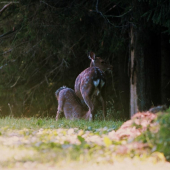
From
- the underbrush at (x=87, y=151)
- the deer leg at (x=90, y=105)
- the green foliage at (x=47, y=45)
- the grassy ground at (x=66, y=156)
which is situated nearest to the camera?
the grassy ground at (x=66, y=156)

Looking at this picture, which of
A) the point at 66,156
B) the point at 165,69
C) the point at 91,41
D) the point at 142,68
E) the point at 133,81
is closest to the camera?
the point at 66,156

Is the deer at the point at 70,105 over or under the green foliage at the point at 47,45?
under

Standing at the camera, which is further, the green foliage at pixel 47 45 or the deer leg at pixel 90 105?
the green foliage at pixel 47 45

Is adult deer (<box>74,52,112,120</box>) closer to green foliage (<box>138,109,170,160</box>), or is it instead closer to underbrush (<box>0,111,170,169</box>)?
underbrush (<box>0,111,170,169</box>)

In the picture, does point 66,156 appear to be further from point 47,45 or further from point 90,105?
point 47,45

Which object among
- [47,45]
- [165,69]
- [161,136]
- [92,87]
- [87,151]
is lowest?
[87,151]

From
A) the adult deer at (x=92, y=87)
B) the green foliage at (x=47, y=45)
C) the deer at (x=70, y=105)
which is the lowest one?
the deer at (x=70, y=105)

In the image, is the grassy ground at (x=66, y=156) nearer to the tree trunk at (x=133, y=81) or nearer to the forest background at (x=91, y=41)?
the forest background at (x=91, y=41)

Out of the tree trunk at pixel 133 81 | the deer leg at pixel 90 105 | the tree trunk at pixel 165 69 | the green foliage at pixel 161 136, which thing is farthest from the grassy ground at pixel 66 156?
the tree trunk at pixel 165 69

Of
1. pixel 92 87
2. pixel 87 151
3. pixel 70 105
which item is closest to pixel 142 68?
pixel 92 87

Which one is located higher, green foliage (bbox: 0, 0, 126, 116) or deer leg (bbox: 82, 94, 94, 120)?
green foliage (bbox: 0, 0, 126, 116)

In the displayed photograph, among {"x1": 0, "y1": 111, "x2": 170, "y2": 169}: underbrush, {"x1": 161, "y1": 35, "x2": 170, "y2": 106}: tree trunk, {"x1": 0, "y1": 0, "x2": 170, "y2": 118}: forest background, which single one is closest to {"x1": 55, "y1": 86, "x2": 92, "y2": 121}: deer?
{"x1": 0, "y1": 0, "x2": 170, "y2": 118}: forest background

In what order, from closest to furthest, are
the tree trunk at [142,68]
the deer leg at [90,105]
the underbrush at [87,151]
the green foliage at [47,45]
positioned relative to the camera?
the underbrush at [87,151] → the deer leg at [90,105] → the tree trunk at [142,68] → the green foliage at [47,45]

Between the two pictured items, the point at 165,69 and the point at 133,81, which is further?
the point at 165,69
